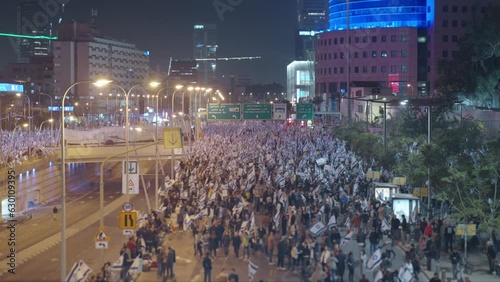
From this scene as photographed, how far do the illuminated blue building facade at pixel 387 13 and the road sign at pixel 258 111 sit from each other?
5982cm

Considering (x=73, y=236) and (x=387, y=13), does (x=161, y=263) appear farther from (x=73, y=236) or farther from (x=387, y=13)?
(x=387, y=13)

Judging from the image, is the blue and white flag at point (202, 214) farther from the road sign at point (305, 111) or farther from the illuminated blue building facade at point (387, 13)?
the illuminated blue building facade at point (387, 13)

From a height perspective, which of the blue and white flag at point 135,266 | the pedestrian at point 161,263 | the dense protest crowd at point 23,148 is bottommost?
the pedestrian at point 161,263

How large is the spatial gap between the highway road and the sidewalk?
1043 centimetres

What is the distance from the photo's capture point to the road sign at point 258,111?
2549 inches

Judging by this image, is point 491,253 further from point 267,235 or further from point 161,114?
point 161,114

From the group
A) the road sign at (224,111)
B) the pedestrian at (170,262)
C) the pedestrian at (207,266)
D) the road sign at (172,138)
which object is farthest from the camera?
the road sign at (224,111)

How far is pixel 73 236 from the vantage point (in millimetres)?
29797

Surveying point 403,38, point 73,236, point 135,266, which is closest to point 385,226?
point 135,266

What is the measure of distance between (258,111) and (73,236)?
36753 millimetres

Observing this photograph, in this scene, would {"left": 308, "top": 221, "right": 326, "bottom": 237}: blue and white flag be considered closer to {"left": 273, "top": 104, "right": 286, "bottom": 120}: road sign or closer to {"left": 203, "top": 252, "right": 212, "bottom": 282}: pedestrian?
{"left": 203, "top": 252, "right": 212, "bottom": 282}: pedestrian

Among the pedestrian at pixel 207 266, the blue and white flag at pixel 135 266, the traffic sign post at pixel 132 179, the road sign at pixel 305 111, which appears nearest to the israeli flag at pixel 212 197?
the traffic sign post at pixel 132 179

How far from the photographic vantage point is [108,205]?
39812 millimetres

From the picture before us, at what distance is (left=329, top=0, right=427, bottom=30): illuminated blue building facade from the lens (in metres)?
118
